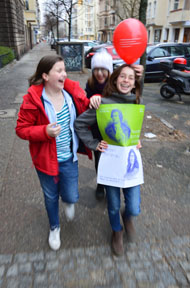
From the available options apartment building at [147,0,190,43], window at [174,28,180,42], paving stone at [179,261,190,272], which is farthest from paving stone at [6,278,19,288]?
window at [174,28,180,42]

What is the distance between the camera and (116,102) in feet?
6.92

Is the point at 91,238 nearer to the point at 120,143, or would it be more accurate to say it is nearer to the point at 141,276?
the point at 141,276

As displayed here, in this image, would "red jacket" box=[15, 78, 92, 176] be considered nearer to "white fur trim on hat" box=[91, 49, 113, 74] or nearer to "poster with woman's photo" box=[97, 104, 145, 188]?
"poster with woman's photo" box=[97, 104, 145, 188]

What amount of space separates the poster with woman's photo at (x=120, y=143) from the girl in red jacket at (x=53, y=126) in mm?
278

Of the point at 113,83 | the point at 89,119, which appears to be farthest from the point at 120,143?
the point at 113,83

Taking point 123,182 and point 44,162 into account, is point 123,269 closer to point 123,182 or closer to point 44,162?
point 123,182

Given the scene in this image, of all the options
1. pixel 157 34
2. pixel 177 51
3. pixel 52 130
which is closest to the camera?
pixel 52 130

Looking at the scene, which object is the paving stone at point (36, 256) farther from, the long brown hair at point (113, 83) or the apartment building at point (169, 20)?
the apartment building at point (169, 20)

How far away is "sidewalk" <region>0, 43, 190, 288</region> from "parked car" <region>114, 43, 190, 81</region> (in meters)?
7.89

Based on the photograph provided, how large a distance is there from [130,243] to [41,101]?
65.0 inches

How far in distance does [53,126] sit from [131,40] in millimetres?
1087

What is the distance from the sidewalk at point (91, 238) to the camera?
210 centimetres

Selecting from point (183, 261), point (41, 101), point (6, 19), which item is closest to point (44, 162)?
point (41, 101)

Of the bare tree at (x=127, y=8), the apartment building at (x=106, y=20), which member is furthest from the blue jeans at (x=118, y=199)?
the apartment building at (x=106, y=20)
